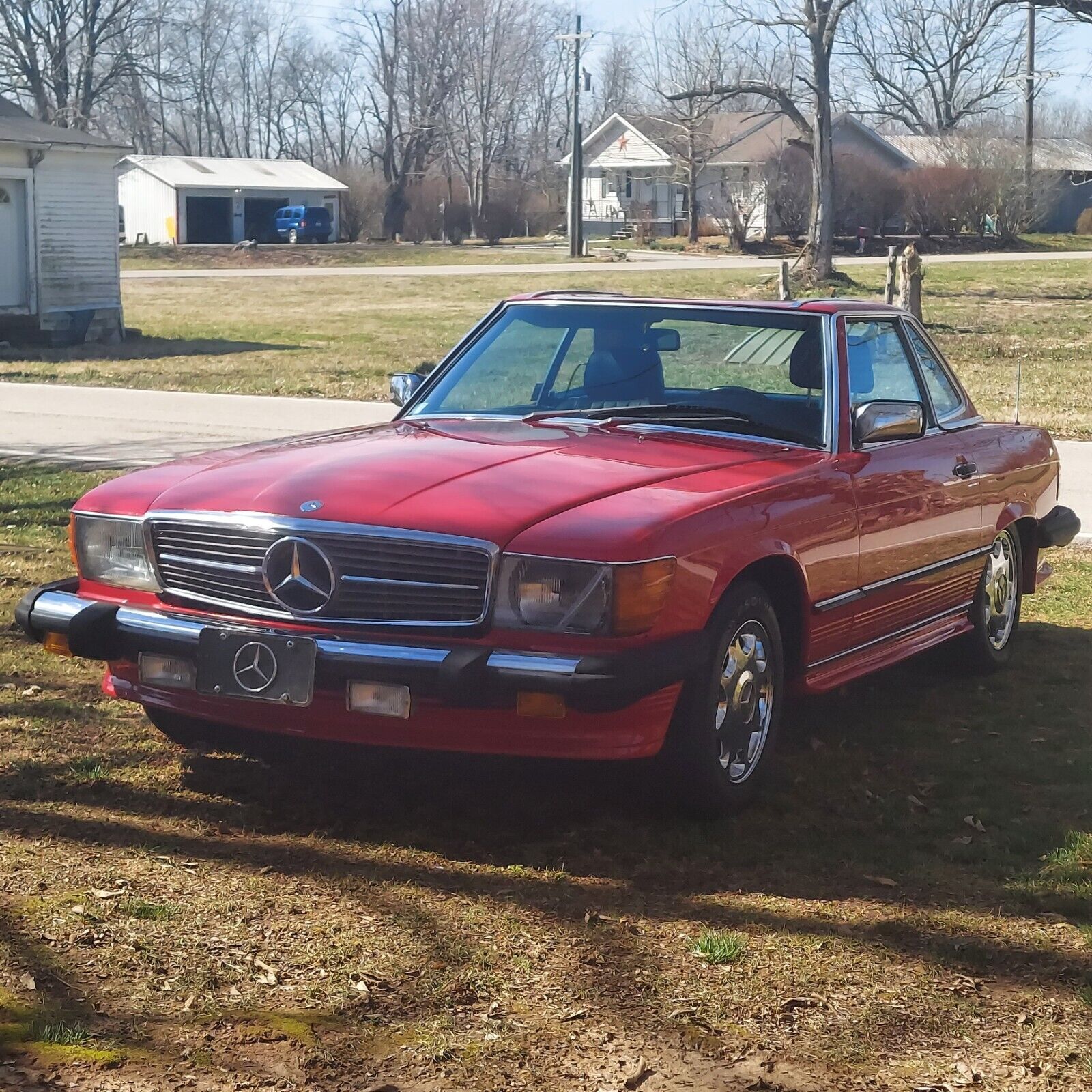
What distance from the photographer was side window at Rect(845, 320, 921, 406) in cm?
615

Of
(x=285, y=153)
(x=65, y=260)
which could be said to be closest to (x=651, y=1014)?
(x=65, y=260)

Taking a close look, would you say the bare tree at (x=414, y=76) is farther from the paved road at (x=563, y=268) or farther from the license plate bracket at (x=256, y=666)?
the license plate bracket at (x=256, y=666)

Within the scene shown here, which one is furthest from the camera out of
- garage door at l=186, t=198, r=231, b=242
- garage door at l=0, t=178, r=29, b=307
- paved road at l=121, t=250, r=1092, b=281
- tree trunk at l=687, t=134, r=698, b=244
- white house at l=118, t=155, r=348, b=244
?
garage door at l=186, t=198, r=231, b=242

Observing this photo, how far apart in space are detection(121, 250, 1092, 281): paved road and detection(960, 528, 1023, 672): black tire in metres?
35.8

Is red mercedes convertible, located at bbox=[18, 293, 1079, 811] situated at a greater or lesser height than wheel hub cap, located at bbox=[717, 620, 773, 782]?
greater

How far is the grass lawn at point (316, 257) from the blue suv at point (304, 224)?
19.3 feet

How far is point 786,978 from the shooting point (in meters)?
3.80

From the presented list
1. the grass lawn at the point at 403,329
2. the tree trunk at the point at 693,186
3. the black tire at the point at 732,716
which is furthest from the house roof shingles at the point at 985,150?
the black tire at the point at 732,716

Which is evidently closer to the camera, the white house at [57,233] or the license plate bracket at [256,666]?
the license plate bracket at [256,666]

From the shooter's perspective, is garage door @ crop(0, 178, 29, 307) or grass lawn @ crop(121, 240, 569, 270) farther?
grass lawn @ crop(121, 240, 569, 270)

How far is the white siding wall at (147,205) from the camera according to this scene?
70625 millimetres

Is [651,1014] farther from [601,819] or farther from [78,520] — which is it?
[78,520]

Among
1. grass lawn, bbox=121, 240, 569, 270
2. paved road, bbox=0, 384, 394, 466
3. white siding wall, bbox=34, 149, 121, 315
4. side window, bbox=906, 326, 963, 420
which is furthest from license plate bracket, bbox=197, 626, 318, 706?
Result: grass lawn, bbox=121, 240, 569, 270

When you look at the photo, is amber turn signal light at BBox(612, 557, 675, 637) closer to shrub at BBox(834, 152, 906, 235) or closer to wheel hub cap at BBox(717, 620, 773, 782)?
Answer: wheel hub cap at BBox(717, 620, 773, 782)
